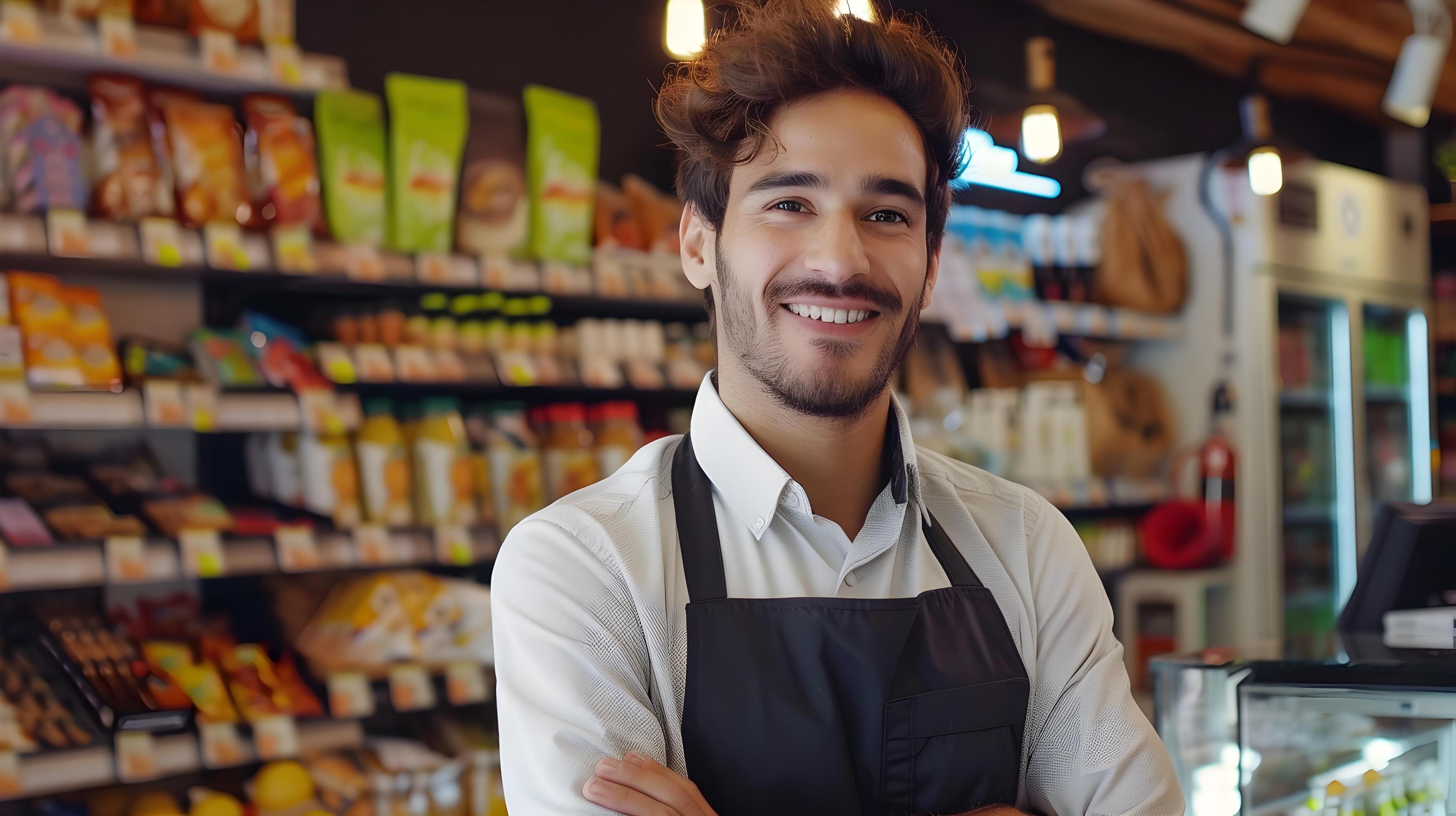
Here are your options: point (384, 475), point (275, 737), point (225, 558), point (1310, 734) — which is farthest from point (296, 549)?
point (1310, 734)

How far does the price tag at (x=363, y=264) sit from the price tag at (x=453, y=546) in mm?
649

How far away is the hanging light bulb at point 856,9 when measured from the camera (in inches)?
66.2

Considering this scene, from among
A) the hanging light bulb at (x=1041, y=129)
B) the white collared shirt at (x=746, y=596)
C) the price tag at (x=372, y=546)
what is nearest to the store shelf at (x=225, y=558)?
the price tag at (x=372, y=546)

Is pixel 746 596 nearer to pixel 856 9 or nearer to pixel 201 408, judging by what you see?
pixel 856 9

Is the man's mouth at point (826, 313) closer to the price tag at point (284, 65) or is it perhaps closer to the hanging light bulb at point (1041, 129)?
the price tag at point (284, 65)

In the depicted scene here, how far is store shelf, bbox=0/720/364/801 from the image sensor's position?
2.44 metres

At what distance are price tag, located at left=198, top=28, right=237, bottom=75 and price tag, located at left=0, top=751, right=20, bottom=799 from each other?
151 cm

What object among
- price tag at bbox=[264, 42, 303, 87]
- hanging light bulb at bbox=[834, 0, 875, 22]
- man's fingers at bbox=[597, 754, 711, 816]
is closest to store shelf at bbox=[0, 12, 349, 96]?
price tag at bbox=[264, 42, 303, 87]

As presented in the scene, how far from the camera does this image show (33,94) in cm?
259

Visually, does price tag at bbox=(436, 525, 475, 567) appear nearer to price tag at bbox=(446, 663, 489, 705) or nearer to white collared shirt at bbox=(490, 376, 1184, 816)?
price tag at bbox=(446, 663, 489, 705)

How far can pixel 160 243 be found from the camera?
8.67 feet

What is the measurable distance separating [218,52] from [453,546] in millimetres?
1286

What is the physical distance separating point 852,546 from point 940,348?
124 inches

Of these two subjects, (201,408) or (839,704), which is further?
(201,408)
